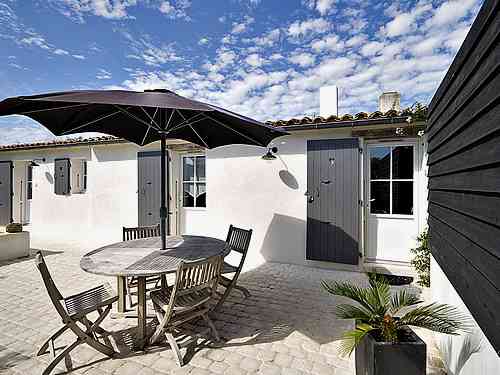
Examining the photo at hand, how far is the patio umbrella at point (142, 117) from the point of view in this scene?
194 centimetres

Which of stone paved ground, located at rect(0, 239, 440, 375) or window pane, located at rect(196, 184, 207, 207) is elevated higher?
window pane, located at rect(196, 184, 207, 207)

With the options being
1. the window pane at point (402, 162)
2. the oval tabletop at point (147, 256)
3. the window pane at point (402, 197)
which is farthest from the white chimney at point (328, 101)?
the oval tabletop at point (147, 256)

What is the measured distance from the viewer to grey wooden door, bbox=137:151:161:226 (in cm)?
644

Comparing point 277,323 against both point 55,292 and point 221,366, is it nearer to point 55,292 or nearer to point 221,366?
point 221,366

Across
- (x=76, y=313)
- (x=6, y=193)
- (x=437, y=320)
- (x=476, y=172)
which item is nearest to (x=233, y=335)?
(x=76, y=313)

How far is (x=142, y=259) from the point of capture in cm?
270

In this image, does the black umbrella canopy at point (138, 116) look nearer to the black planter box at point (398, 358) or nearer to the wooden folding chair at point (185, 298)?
the wooden folding chair at point (185, 298)

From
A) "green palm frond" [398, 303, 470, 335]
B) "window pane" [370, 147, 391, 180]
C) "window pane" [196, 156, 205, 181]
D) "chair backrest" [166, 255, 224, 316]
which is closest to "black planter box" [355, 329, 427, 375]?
"green palm frond" [398, 303, 470, 335]

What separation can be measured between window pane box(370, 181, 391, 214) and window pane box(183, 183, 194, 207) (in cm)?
401

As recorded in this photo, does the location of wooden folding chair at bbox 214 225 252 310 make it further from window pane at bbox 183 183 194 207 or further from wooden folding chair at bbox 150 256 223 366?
window pane at bbox 183 183 194 207

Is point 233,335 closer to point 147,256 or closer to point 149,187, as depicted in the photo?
point 147,256

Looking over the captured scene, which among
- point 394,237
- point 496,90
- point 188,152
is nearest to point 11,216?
point 188,152

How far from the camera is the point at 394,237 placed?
15.7 ft

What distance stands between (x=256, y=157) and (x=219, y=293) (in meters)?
2.87
